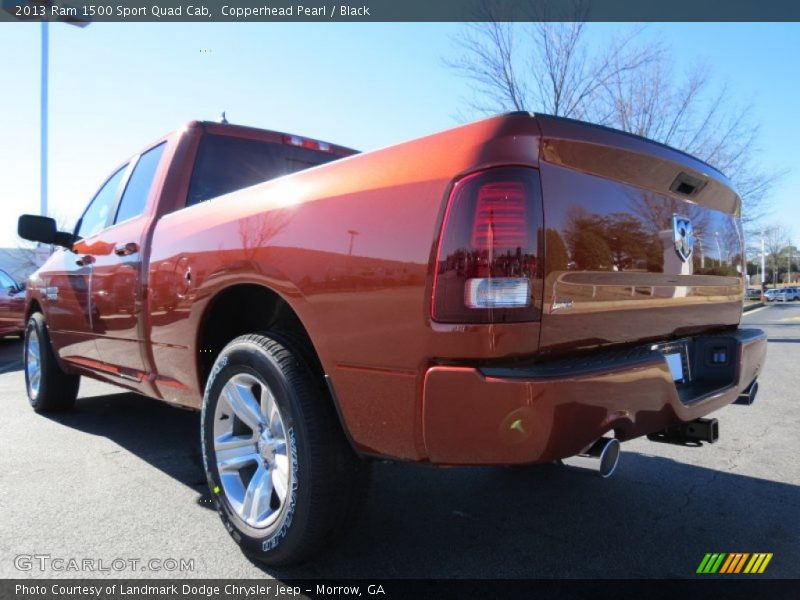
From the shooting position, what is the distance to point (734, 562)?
7.80 ft

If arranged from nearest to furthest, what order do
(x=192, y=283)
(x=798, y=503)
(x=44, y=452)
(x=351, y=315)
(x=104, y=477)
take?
(x=351, y=315) → (x=192, y=283) → (x=798, y=503) → (x=104, y=477) → (x=44, y=452)

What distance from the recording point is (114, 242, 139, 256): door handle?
3334 millimetres

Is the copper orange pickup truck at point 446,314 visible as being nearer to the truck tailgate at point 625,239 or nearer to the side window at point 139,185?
the truck tailgate at point 625,239

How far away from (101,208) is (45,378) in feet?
5.05

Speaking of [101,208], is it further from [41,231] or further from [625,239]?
[625,239]

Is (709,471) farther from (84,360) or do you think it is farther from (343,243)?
(84,360)

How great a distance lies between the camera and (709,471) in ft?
11.5

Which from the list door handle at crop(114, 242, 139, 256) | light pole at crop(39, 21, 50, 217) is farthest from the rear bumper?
light pole at crop(39, 21, 50, 217)

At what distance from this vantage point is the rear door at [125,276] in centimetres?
331

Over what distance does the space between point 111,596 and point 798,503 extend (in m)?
3.18

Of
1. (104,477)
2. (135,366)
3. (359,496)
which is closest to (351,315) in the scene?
(359,496)

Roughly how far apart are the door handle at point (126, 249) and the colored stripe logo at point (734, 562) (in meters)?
3.14

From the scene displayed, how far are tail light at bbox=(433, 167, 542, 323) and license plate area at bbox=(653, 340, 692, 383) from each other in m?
0.82

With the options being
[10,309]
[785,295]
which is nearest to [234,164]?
[10,309]
